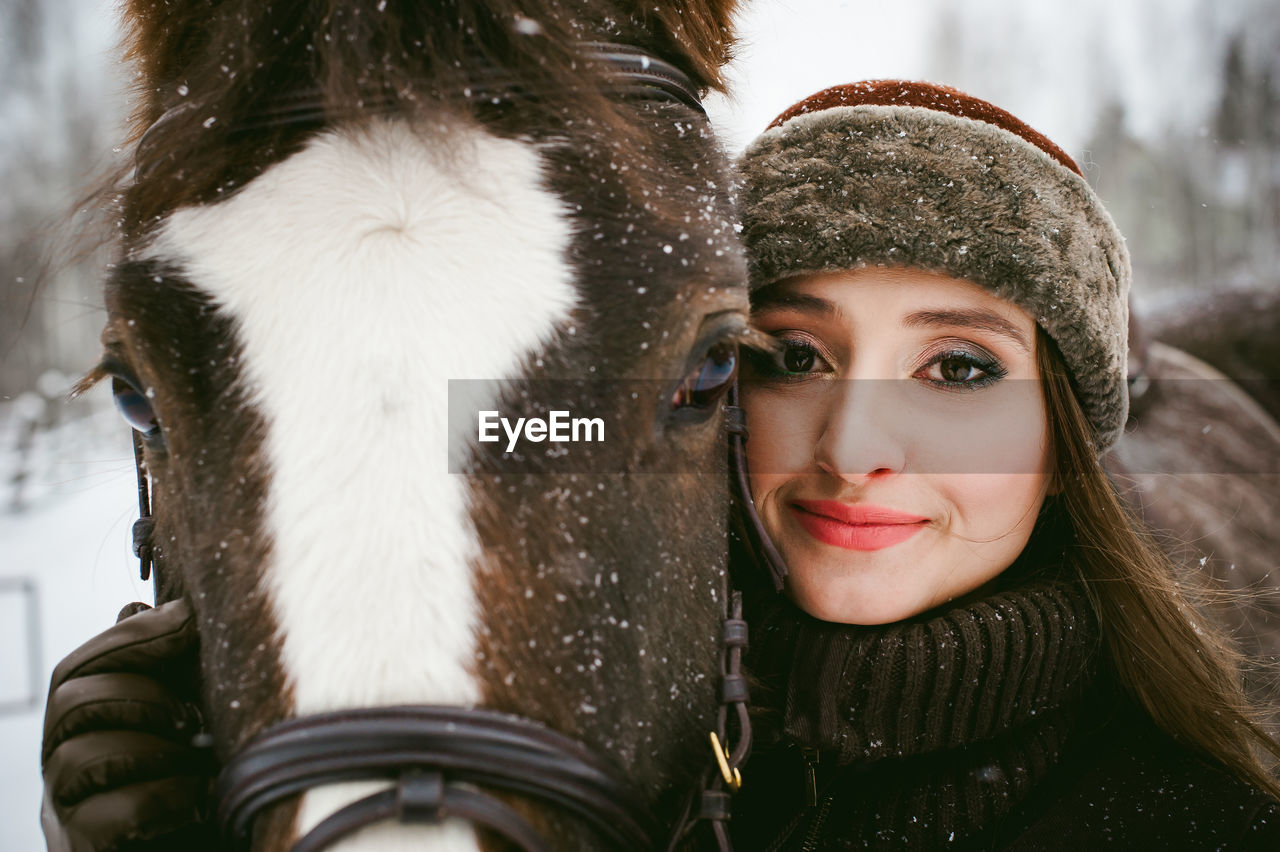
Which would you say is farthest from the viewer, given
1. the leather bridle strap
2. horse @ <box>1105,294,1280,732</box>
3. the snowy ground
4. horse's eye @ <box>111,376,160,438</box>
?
the snowy ground

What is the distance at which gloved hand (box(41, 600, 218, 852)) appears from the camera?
1.10m

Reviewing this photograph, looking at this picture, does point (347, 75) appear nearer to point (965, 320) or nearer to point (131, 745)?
point (131, 745)

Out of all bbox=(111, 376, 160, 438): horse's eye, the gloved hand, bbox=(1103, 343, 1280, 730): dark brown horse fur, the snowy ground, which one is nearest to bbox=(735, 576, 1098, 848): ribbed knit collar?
the gloved hand

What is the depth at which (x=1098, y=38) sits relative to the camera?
836 centimetres

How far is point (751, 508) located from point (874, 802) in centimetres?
64

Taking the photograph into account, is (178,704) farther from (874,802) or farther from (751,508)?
(874,802)

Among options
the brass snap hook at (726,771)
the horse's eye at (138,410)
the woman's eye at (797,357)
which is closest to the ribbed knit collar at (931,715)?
the brass snap hook at (726,771)

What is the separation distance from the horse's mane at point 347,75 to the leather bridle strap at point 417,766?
84cm

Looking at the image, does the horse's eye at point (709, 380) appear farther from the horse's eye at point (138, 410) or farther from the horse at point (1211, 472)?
the horse at point (1211, 472)

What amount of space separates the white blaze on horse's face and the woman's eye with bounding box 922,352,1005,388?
2.87 ft

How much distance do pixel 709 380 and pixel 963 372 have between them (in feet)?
1.99

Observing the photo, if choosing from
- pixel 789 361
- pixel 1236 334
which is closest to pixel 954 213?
pixel 789 361

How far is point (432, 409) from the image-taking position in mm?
1009

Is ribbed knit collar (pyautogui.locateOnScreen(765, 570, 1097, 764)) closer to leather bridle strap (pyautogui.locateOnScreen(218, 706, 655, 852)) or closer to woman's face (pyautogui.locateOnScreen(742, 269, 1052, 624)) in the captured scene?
woman's face (pyautogui.locateOnScreen(742, 269, 1052, 624))
